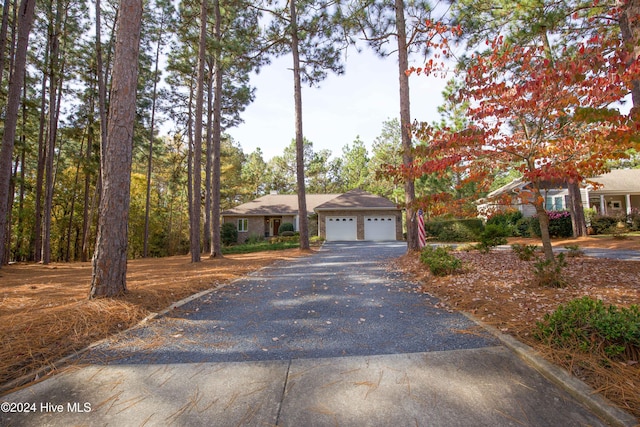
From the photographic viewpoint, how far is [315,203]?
27.2 meters

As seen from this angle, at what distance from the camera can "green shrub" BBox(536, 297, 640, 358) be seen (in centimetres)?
209

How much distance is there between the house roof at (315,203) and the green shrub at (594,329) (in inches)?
721

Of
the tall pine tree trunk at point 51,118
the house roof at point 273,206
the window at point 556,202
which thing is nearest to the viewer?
the tall pine tree trunk at point 51,118

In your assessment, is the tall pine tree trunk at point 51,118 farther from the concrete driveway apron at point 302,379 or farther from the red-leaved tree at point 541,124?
the red-leaved tree at point 541,124

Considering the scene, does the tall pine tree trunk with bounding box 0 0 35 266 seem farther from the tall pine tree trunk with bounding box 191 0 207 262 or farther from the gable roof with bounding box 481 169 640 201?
the gable roof with bounding box 481 169 640 201

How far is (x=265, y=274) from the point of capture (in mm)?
7137

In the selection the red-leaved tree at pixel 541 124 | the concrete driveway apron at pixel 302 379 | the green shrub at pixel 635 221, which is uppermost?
the red-leaved tree at pixel 541 124

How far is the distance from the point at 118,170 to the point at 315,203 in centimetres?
2331

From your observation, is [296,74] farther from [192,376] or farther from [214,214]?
[192,376]

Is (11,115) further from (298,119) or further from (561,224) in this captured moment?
(561,224)

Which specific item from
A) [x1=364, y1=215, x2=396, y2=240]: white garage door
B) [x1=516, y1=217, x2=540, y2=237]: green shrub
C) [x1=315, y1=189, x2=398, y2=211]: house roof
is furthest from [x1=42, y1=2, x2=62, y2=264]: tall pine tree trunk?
[x1=516, y1=217, x2=540, y2=237]: green shrub

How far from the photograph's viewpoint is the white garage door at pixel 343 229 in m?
21.9

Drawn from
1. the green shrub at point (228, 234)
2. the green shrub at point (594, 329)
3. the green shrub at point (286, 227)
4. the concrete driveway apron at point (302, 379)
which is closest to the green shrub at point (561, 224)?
the green shrub at point (286, 227)

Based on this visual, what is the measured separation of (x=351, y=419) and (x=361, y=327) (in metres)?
1.48
